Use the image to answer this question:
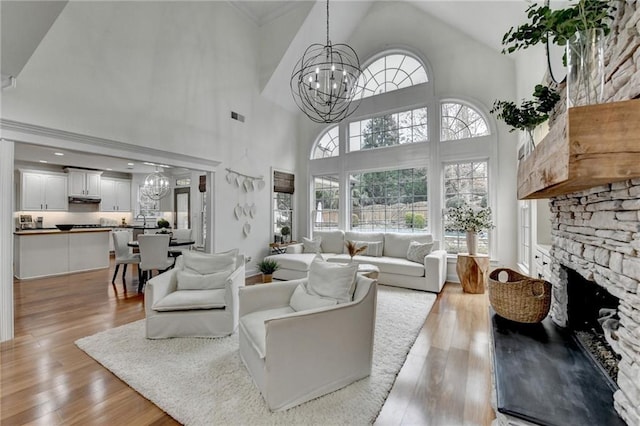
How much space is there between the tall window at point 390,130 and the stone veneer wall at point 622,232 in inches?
166

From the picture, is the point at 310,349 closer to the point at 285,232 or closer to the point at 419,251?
the point at 419,251

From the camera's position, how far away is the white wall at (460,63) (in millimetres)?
4746

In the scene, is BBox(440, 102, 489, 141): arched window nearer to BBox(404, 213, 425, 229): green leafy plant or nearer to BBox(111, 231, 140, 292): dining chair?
BBox(404, 213, 425, 229): green leafy plant

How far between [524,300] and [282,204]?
5.28 meters

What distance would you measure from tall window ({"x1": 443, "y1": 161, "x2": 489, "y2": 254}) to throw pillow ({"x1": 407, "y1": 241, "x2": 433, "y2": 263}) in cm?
79

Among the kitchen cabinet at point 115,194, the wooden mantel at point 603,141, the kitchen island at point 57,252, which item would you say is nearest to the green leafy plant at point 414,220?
the wooden mantel at point 603,141

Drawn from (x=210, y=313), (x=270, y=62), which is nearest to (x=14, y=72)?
(x=210, y=313)

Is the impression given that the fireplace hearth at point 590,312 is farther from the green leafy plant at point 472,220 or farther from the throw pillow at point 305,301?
the green leafy plant at point 472,220

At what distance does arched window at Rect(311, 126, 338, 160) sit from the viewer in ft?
22.0

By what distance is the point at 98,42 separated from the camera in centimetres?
359

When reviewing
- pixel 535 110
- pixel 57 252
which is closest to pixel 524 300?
pixel 535 110

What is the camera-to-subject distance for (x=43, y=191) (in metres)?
7.31

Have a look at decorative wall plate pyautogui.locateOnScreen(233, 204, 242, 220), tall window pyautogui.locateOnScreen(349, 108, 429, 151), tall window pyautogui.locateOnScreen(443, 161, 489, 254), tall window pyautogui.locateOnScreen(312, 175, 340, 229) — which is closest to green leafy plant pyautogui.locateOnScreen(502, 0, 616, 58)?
tall window pyautogui.locateOnScreen(443, 161, 489, 254)

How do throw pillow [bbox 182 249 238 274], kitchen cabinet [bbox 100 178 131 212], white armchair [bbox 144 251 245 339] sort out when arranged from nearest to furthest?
white armchair [bbox 144 251 245 339], throw pillow [bbox 182 249 238 274], kitchen cabinet [bbox 100 178 131 212]
